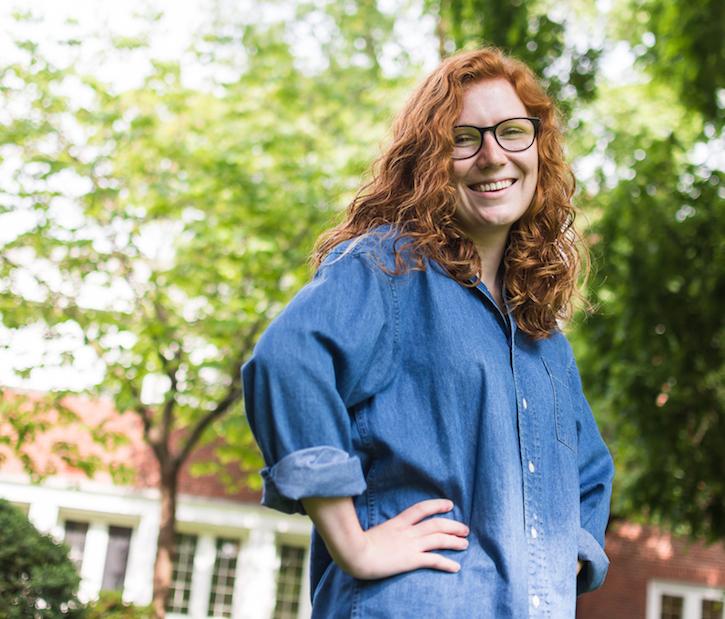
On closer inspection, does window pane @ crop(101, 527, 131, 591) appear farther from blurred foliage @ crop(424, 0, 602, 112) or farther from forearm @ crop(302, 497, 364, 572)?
forearm @ crop(302, 497, 364, 572)

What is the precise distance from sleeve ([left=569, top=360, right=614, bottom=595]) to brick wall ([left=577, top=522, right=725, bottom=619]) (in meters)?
20.0

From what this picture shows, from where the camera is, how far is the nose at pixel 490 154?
213cm

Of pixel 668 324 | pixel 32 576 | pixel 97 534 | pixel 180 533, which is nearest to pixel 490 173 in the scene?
pixel 32 576

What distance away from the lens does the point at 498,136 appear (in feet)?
7.12

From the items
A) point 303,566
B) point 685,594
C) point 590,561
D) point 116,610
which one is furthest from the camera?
point 685,594

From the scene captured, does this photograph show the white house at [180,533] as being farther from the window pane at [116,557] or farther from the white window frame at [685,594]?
the white window frame at [685,594]

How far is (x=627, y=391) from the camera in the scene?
32.4ft

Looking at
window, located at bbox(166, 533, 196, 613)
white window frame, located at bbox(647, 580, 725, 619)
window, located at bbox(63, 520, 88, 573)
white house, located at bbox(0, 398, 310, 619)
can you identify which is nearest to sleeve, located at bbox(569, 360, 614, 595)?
white house, located at bbox(0, 398, 310, 619)

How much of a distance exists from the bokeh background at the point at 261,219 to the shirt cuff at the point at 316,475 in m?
5.76

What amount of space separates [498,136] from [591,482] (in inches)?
32.9

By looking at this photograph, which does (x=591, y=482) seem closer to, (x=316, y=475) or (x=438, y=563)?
(x=438, y=563)

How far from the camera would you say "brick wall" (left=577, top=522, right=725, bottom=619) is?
2155cm

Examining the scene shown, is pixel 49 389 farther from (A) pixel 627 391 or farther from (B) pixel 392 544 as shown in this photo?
(B) pixel 392 544

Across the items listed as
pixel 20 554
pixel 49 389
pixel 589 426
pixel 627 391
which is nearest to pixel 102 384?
pixel 49 389
